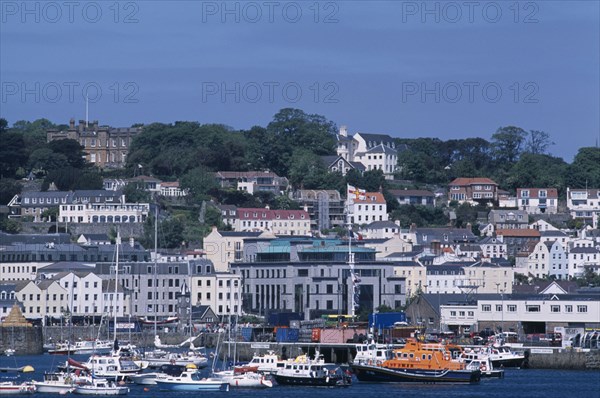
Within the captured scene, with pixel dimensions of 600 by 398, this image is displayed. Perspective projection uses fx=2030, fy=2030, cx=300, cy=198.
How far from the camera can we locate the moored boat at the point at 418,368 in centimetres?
7450

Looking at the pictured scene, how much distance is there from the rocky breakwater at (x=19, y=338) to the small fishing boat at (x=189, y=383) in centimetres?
2389

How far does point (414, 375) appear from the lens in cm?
7450

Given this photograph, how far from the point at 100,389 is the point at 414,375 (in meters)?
12.3

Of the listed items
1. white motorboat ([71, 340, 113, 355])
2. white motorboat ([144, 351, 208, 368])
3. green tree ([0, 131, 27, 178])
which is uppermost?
green tree ([0, 131, 27, 178])

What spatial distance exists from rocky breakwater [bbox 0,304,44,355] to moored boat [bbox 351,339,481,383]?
24377 millimetres

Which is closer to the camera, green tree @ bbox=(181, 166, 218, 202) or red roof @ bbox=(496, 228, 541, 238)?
red roof @ bbox=(496, 228, 541, 238)

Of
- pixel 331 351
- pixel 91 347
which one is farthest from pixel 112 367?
pixel 91 347

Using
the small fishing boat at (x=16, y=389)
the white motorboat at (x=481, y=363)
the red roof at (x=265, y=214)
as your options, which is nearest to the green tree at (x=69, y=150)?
the red roof at (x=265, y=214)

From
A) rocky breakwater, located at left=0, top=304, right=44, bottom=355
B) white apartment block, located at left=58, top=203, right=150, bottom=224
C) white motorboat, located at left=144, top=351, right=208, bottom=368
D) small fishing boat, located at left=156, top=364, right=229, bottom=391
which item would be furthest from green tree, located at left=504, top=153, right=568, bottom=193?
small fishing boat, located at left=156, top=364, right=229, bottom=391

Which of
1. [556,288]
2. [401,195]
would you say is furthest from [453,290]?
[401,195]

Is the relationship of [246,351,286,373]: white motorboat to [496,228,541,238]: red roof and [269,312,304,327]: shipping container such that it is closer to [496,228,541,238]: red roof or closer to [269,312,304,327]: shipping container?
[269,312,304,327]: shipping container

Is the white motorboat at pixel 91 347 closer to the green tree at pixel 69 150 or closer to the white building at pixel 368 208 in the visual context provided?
the white building at pixel 368 208

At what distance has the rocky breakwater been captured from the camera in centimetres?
9506

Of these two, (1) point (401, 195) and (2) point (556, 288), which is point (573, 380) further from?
(1) point (401, 195)
